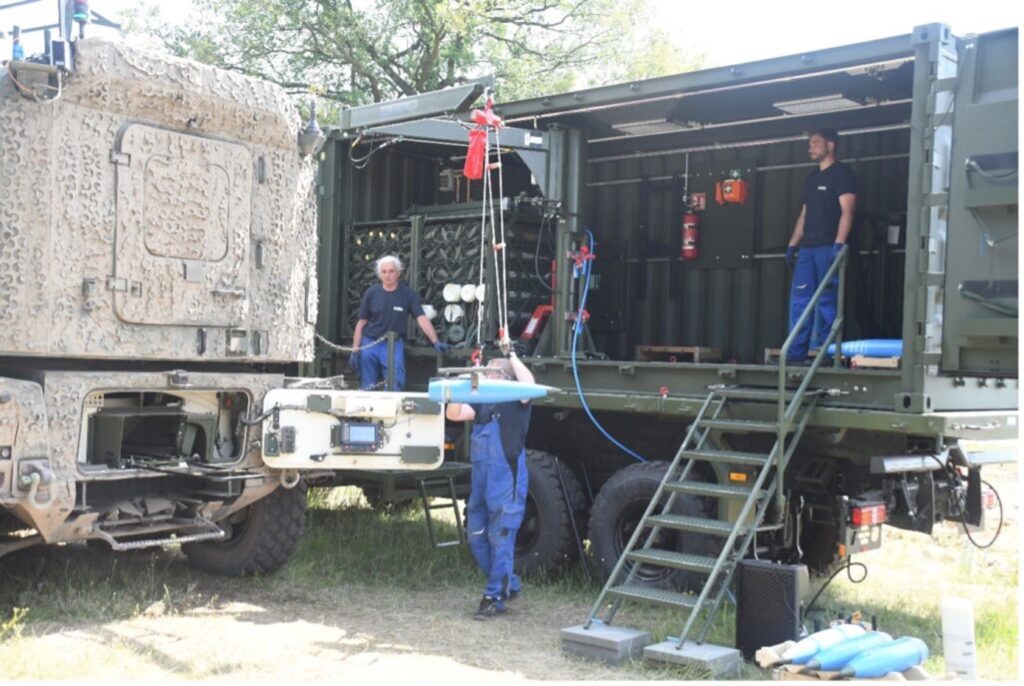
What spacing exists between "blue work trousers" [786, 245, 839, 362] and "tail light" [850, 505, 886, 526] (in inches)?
52.5

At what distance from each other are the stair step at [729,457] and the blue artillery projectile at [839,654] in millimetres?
1474

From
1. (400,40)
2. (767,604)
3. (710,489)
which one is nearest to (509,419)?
(710,489)

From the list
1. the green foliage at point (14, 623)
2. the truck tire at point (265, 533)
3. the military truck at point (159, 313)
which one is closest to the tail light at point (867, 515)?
the military truck at point (159, 313)

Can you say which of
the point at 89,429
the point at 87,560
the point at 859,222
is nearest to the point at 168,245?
the point at 89,429

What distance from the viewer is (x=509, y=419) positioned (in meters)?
7.30

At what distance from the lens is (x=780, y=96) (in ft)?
28.0

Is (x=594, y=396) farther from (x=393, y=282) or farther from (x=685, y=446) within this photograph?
(x=393, y=282)

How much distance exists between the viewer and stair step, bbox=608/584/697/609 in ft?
21.1

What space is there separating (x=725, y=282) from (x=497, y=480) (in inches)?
155

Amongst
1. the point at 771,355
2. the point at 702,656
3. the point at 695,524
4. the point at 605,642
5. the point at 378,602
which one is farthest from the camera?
the point at 771,355

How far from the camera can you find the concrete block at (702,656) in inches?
232

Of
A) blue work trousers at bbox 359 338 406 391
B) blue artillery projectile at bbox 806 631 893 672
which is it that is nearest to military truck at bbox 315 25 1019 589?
blue work trousers at bbox 359 338 406 391

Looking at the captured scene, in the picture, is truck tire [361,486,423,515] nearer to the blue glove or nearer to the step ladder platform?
the step ladder platform

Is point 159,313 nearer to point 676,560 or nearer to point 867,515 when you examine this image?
point 676,560
